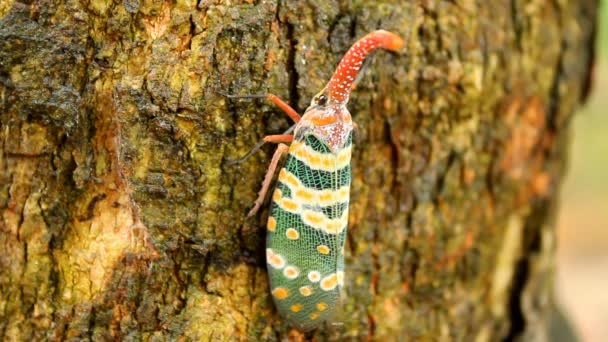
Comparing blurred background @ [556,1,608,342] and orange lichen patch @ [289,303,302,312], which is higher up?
orange lichen patch @ [289,303,302,312]

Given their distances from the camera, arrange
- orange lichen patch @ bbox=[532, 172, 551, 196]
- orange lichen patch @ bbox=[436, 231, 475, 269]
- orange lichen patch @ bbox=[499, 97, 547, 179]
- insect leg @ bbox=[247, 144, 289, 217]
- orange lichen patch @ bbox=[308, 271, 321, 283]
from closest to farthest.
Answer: insect leg @ bbox=[247, 144, 289, 217], orange lichen patch @ bbox=[308, 271, 321, 283], orange lichen patch @ bbox=[436, 231, 475, 269], orange lichen patch @ bbox=[499, 97, 547, 179], orange lichen patch @ bbox=[532, 172, 551, 196]

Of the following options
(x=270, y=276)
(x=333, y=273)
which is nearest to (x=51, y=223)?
(x=270, y=276)

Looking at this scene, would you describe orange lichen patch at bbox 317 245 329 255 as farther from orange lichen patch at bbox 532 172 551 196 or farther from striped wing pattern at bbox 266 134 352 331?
orange lichen patch at bbox 532 172 551 196

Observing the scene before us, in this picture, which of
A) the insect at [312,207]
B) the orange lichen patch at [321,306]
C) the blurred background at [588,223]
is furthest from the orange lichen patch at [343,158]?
the blurred background at [588,223]

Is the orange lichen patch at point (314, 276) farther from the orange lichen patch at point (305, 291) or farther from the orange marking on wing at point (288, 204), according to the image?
the orange marking on wing at point (288, 204)

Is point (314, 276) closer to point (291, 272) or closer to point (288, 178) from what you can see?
point (291, 272)

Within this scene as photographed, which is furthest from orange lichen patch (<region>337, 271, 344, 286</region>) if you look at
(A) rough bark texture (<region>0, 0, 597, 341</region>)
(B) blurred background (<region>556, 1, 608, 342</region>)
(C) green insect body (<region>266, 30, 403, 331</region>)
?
(B) blurred background (<region>556, 1, 608, 342</region>)

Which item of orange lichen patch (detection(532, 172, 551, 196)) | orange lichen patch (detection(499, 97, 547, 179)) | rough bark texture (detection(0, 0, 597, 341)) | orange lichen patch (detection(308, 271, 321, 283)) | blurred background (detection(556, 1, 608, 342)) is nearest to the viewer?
rough bark texture (detection(0, 0, 597, 341))
